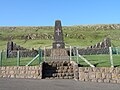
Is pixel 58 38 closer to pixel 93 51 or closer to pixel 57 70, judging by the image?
pixel 93 51

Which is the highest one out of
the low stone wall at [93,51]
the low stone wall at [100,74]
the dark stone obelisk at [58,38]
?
the dark stone obelisk at [58,38]

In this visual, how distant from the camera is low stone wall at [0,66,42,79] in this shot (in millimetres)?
18438

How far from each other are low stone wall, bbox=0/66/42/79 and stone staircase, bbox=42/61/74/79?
0.49m

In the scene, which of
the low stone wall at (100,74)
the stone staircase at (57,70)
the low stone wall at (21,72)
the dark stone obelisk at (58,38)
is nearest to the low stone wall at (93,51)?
the dark stone obelisk at (58,38)

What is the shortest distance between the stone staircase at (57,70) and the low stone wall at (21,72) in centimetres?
49

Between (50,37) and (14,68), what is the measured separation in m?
51.4

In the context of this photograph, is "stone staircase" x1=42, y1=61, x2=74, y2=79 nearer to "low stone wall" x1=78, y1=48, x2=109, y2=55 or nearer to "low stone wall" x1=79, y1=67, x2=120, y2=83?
"low stone wall" x1=79, y1=67, x2=120, y2=83

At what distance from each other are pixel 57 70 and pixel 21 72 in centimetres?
267

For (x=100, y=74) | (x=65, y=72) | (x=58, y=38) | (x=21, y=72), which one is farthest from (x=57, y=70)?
(x=58, y=38)

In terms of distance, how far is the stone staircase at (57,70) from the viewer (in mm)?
18391

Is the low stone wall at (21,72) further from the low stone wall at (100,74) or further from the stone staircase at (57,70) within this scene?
the low stone wall at (100,74)

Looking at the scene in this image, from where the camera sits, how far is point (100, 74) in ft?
51.3

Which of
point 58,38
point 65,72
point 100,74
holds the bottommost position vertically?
point 100,74

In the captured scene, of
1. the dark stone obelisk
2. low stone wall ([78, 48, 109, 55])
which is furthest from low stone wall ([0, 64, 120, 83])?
low stone wall ([78, 48, 109, 55])
